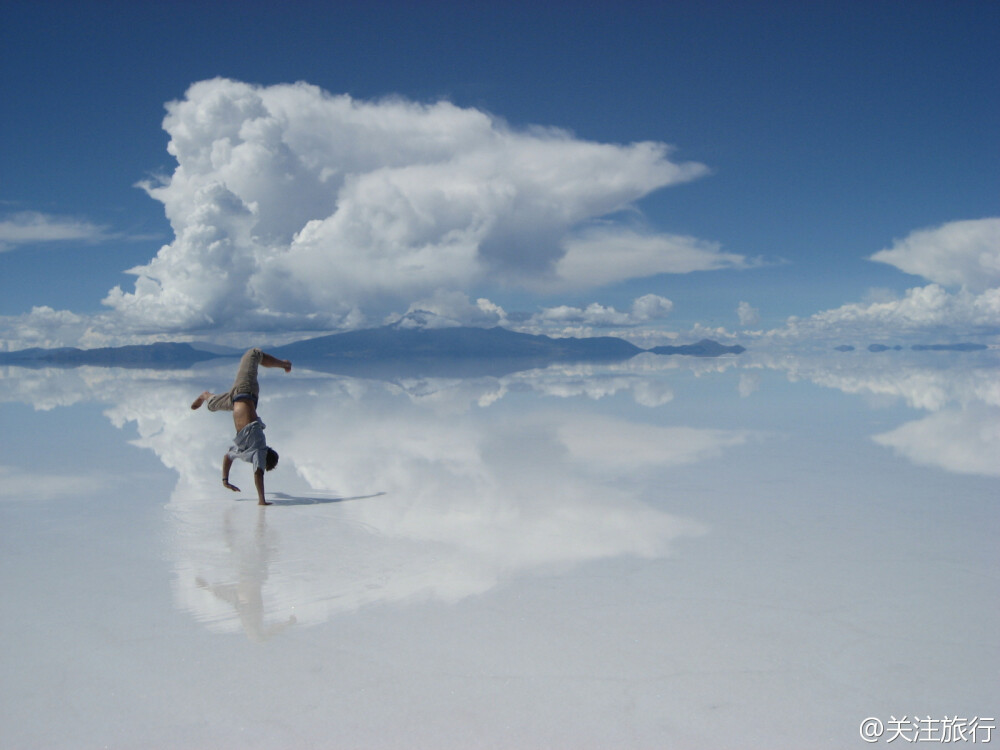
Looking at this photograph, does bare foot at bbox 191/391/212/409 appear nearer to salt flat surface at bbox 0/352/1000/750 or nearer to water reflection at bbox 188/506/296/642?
salt flat surface at bbox 0/352/1000/750

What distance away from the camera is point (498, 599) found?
6.30m

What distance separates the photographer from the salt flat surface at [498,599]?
4477 millimetres

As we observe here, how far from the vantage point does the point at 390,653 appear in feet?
17.2

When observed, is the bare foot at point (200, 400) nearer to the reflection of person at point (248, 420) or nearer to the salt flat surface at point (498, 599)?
the reflection of person at point (248, 420)

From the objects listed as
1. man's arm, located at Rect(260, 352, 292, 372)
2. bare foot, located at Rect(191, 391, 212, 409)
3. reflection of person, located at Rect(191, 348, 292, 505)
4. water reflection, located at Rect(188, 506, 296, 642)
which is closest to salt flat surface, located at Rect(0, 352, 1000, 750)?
water reflection, located at Rect(188, 506, 296, 642)

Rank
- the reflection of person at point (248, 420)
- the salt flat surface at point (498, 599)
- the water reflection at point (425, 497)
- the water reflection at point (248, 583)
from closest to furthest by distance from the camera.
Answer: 1. the salt flat surface at point (498, 599)
2. the water reflection at point (248, 583)
3. the water reflection at point (425, 497)
4. the reflection of person at point (248, 420)

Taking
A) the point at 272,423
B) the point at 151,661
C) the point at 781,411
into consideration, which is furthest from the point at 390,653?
the point at 781,411

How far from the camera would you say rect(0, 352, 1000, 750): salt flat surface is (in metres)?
4.48

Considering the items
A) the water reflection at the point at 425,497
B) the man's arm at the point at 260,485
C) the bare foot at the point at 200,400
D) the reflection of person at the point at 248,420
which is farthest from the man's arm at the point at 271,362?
the water reflection at the point at 425,497

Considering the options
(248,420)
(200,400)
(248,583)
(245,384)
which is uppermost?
(245,384)

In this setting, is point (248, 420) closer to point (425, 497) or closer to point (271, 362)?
point (271, 362)

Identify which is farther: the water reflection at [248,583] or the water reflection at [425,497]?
the water reflection at [425,497]

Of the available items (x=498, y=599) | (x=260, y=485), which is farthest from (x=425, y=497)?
(x=498, y=599)

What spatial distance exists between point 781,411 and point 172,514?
764 inches
